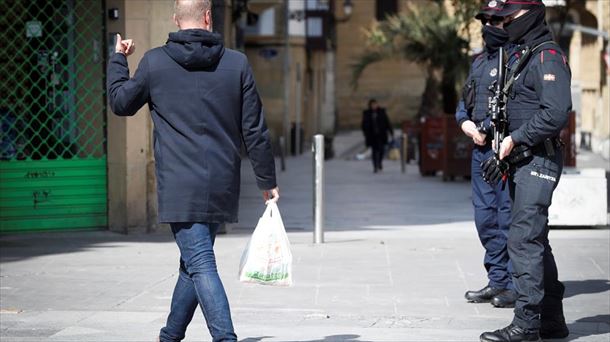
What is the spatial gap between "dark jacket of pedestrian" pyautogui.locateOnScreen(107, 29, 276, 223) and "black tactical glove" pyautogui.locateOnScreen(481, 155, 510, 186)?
1604mm

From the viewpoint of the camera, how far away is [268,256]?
22.6 feet

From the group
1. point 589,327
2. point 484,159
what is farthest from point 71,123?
point 589,327

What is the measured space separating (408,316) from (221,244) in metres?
4.51

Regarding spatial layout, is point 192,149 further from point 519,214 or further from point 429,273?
point 429,273

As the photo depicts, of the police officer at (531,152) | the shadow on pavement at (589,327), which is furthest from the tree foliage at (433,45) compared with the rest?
the police officer at (531,152)

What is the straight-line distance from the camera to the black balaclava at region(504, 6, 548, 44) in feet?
25.8

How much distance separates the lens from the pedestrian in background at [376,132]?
29375mm

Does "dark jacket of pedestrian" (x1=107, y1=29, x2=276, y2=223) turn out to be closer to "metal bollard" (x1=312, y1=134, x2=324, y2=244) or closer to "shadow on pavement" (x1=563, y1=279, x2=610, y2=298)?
"shadow on pavement" (x1=563, y1=279, x2=610, y2=298)

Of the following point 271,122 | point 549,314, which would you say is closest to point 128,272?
point 549,314

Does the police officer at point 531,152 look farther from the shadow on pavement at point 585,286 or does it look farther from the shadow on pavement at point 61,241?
the shadow on pavement at point 61,241

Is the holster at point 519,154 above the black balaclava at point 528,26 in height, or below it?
below

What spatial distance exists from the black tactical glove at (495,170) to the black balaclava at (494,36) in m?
1.12

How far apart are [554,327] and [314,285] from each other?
265cm

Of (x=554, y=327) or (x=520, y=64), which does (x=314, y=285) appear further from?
(x=520, y=64)
